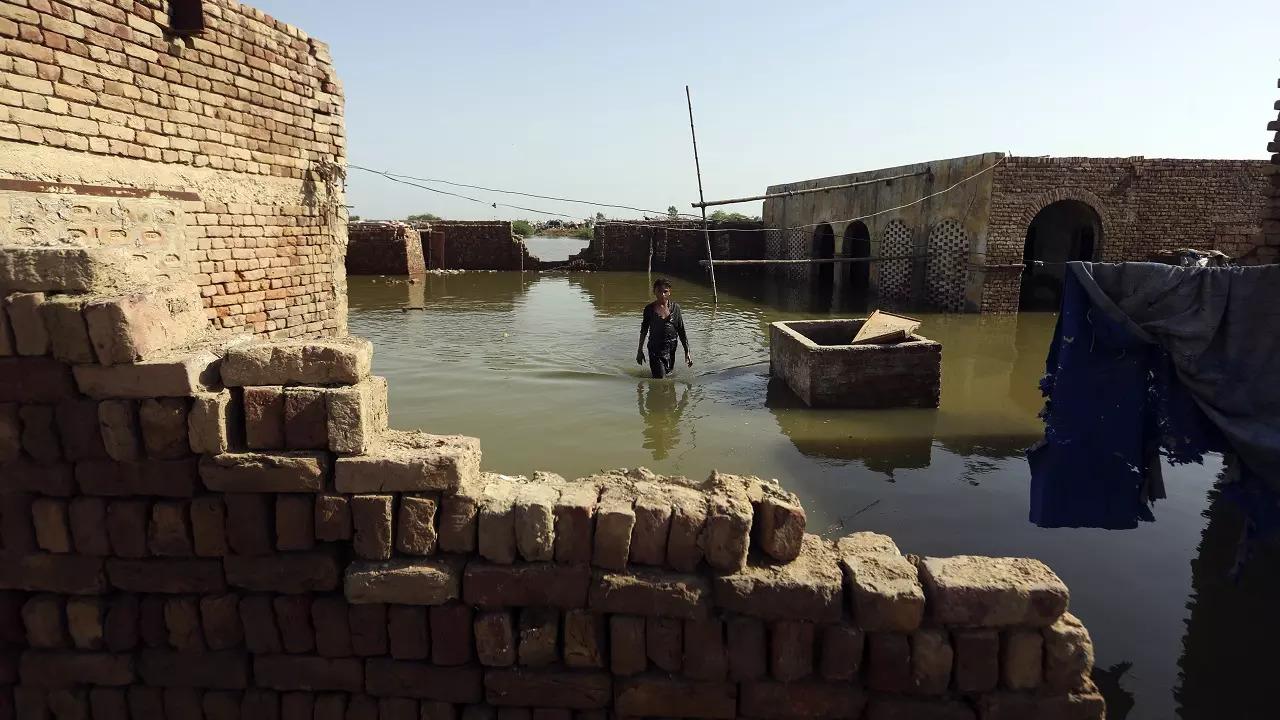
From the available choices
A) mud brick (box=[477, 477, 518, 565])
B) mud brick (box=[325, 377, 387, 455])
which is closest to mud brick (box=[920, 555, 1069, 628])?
mud brick (box=[477, 477, 518, 565])

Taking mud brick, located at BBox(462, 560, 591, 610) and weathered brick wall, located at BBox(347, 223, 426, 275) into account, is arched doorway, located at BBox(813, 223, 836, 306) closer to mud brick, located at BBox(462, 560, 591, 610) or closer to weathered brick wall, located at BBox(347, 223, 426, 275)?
weathered brick wall, located at BBox(347, 223, 426, 275)

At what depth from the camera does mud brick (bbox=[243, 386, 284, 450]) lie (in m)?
3.10

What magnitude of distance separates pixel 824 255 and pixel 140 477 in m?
24.2

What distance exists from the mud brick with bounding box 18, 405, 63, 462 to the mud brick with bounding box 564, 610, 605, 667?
243cm

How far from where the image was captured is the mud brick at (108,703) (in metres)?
3.30

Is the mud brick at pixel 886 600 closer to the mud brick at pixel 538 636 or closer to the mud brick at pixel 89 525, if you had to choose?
the mud brick at pixel 538 636

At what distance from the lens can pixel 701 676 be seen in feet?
10.0

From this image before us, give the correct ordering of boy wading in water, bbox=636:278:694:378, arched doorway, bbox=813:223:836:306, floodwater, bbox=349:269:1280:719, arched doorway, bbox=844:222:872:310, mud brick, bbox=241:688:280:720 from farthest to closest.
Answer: arched doorway, bbox=813:223:836:306
arched doorway, bbox=844:222:872:310
boy wading in water, bbox=636:278:694:378
floodwater, bbox=349:269:1280:719
mud brick, bbox=241:688:280:720

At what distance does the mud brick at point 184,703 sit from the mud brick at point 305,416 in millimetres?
1339

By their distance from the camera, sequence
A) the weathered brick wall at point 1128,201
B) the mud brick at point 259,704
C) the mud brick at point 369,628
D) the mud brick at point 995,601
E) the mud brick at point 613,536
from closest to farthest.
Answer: the mud brick at point 995,601, the mud brick at point 613,536, the mud brick at point 369,628, the mud brick at point 259,704, the weathered brick wall at point 1128,201

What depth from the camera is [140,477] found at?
3.15m

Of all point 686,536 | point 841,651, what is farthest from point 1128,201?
point 686,536

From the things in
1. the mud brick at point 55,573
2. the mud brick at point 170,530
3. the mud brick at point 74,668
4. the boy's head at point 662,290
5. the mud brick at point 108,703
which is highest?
the boy's head at point 662,290

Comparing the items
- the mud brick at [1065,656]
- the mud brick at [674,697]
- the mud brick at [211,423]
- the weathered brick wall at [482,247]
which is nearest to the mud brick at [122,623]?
the mud brick at [211,423]
